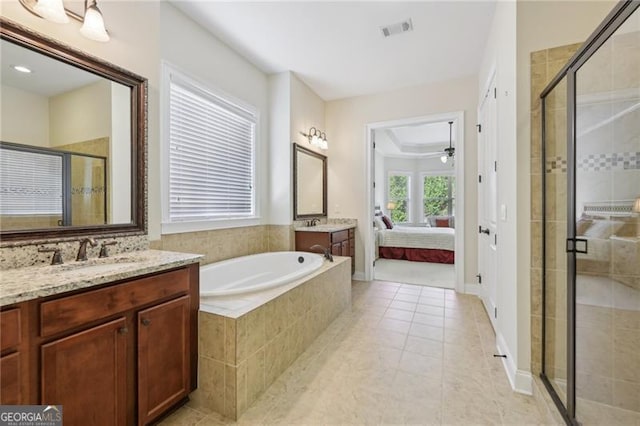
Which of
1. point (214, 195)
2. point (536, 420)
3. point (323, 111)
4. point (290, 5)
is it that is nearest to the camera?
point (536, 420)

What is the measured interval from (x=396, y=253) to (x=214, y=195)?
407 centimetres

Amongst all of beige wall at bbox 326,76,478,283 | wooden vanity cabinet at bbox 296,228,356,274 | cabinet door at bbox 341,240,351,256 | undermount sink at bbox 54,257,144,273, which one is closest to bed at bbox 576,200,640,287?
beige wall at bbox 326,76,478,283

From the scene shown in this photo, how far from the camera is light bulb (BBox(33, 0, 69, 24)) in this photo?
4.41 ft

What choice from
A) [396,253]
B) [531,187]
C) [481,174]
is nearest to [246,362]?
[531,187]

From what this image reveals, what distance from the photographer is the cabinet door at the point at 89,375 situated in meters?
1.04

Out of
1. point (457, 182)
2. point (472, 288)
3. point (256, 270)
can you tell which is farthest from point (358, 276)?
point (457, 182)

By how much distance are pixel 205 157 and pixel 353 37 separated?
192 centimetres

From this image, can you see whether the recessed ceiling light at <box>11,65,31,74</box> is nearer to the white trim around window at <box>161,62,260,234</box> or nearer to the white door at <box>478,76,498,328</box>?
the white trim around window at <box>161,62,260,234</box>

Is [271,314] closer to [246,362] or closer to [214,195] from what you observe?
[246,362]

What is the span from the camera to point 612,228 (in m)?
1.42

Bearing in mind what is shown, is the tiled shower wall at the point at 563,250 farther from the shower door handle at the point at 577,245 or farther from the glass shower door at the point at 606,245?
the shower door handle at the point at 577,245

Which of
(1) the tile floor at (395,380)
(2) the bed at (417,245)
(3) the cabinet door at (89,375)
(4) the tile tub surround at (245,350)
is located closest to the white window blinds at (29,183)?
(3) the cabinet door at (89,375)

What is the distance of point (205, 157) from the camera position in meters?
→ 2.83

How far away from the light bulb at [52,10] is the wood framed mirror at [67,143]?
0.11 metres
